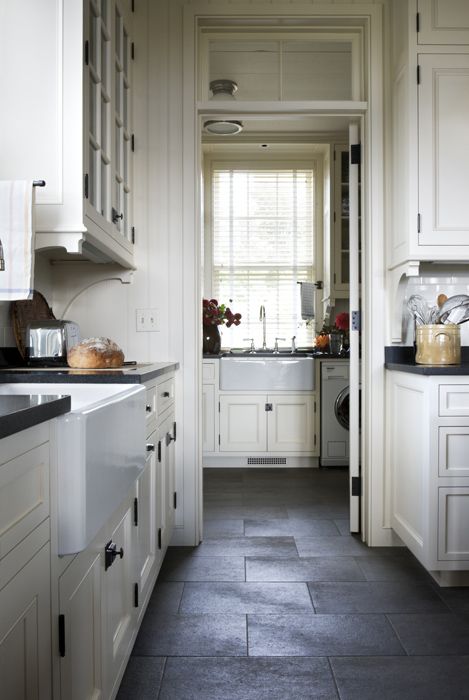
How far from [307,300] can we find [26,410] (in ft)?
15.5

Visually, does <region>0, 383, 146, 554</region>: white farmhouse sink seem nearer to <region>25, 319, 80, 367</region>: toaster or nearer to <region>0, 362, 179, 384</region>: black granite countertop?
<region>0, 362, 179, 384</region>: black granite countertop

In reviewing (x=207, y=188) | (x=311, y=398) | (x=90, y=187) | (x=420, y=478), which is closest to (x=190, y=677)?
(x=420, y=478)

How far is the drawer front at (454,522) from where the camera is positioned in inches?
95.1

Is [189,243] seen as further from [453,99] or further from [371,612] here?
[371,612]

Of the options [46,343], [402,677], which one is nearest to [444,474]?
[402,677]

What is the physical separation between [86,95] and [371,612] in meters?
2.10

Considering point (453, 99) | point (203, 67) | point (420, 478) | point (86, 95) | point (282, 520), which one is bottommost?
point (282, 520)

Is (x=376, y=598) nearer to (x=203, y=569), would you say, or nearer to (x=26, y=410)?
(x=203, y=569)

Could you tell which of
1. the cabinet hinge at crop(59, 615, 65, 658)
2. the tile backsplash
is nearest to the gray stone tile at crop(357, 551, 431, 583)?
the tile backsplash

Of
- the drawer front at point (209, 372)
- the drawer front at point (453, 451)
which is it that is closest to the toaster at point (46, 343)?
the drawer front at point (453, 451)

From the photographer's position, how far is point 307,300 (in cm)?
548

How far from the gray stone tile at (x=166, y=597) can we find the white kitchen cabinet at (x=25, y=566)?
1315 mm

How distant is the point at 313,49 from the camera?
3072mm

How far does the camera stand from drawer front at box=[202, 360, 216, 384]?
4805 mm
